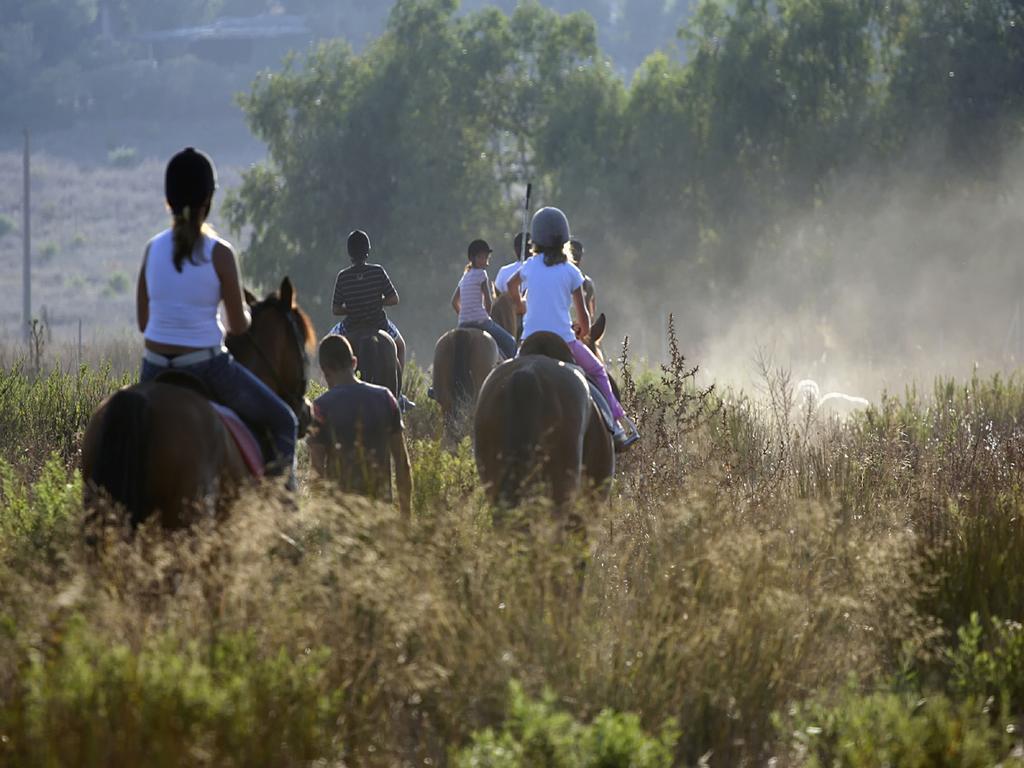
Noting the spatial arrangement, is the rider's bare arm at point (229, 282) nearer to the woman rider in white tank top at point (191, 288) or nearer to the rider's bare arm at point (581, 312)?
the woman rider in white tank top at point (191, 288)

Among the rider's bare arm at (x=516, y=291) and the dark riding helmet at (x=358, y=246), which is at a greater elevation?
the dark riding helmet at (x=358, y=246)

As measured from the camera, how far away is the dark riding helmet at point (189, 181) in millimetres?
7250

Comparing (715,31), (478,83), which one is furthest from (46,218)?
(715,31)

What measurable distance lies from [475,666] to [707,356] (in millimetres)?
38622

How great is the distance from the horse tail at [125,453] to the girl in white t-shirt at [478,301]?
34.8 feet

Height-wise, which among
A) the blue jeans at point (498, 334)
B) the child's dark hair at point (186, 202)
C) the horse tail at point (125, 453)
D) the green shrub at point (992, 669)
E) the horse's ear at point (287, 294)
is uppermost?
the blue jeans at point (498, 334)

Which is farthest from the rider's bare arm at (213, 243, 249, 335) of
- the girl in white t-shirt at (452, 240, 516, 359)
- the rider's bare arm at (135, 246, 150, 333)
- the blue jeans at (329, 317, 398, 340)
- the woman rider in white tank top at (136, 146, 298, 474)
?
the girl in white t-shirt at (452, 240, 516, 359)

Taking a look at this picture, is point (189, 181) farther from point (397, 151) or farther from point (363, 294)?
point (397, 151)

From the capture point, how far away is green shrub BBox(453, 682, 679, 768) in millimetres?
5199

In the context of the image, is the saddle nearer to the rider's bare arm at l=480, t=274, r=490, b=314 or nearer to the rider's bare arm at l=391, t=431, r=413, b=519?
the rider's bare arm at l=391, t=431, r=413, b=519

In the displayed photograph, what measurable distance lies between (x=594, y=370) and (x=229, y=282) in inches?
123

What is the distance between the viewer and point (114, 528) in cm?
625

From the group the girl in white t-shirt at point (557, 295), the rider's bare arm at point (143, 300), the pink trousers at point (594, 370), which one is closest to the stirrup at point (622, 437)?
the girl in white t-shirt at point (557, 295)

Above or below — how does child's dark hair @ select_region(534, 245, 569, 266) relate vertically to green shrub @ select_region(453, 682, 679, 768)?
above
